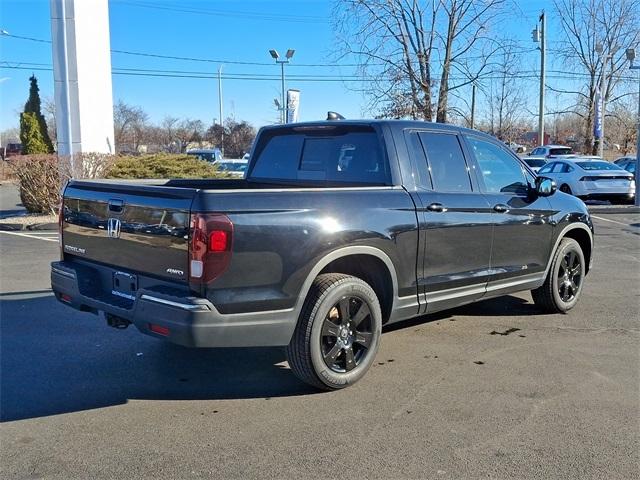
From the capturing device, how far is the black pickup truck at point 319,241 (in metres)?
3.68

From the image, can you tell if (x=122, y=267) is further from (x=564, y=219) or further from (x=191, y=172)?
(x=191, y=172)

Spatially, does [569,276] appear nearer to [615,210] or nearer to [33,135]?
[615,210]

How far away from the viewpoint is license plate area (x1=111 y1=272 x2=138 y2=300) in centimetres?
408

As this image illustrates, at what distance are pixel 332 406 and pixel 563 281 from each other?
352cm

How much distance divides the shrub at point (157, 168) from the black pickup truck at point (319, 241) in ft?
28.5

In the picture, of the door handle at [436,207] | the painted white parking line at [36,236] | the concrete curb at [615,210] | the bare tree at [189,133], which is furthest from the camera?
the bare tree at [189,133]

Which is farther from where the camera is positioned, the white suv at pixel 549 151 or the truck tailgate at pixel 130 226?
the white suv at pixel 549 151

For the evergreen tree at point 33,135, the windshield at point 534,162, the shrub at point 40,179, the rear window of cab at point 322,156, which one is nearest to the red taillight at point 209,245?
the rear window of cab at point 322,156

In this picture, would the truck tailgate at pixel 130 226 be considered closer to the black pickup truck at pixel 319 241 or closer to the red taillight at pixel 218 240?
the black pickup truck at pixel 319 241

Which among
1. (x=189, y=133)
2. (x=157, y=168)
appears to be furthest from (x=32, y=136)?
(x=189, y=133)

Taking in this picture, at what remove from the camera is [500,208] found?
542cm

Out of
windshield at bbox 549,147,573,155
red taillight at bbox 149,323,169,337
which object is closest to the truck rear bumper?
red taillight at bbox 149,323,169,337

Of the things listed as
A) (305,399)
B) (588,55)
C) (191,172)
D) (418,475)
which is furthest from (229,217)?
(588,55)

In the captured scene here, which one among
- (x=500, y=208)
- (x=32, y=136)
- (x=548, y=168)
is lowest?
(x=500, y=208)
